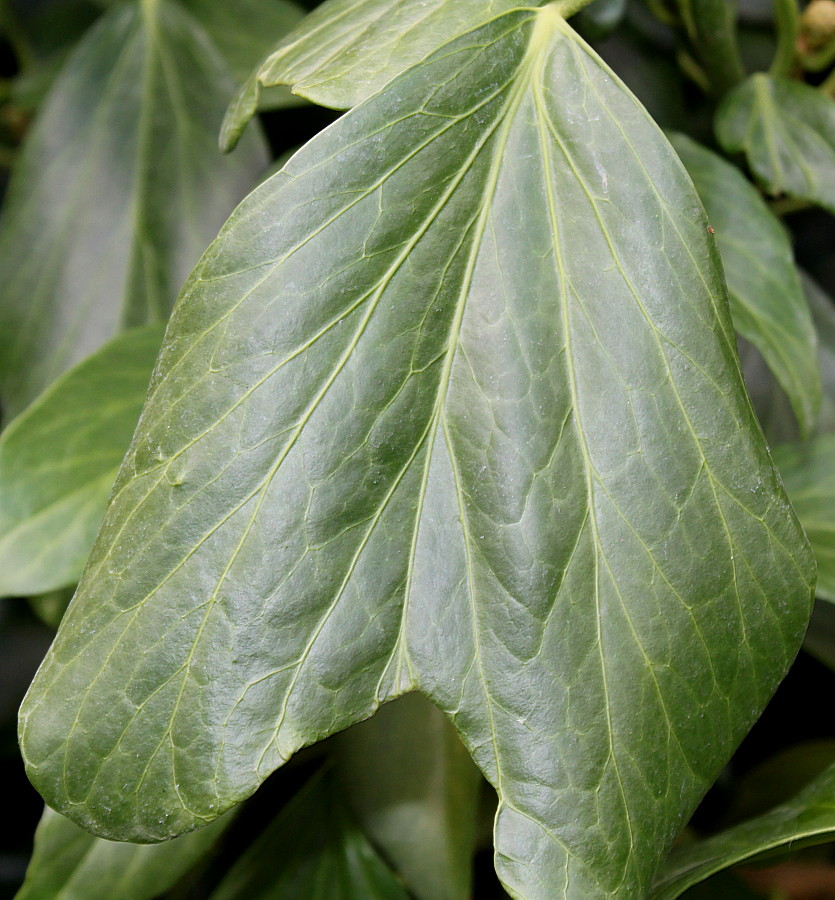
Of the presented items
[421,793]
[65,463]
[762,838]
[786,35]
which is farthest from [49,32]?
[762,838]

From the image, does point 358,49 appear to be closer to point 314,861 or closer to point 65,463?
point 65,463

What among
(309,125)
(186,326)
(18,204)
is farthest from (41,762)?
(309,125)

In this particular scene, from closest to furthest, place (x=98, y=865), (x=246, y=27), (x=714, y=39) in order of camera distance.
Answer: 1. (x=98, y=865)
2. (x=714, y=39)
3. (x=246, y=27)

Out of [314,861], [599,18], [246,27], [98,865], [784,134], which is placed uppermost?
[246,27]

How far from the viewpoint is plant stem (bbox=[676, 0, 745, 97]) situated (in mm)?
607

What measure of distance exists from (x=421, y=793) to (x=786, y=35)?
0.64 meters

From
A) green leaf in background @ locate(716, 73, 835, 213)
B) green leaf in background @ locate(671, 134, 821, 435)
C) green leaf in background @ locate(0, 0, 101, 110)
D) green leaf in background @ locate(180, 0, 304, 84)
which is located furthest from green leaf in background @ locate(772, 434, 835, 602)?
green leaf in background @ locate(0, 0, 101, 110)

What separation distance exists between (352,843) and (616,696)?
330mm

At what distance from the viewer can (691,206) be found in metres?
0.40

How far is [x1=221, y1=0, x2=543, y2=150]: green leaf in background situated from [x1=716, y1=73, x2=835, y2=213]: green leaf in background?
270mm

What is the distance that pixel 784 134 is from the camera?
63 cm

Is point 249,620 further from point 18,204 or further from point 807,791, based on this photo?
point 18,204

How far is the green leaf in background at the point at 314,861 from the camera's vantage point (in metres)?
0.59

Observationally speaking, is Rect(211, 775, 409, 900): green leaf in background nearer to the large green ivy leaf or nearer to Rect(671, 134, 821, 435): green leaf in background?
the large green ivy leaf
